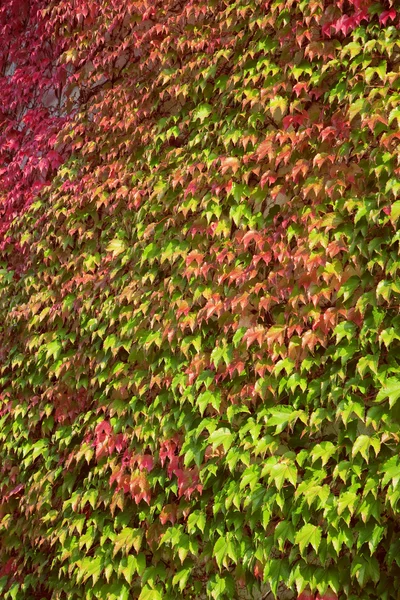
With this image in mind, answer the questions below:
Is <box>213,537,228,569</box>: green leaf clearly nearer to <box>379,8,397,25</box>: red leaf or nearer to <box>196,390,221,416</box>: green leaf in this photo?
<box>196,390,221,416</box>: green leaf

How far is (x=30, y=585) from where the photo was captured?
3.40 m

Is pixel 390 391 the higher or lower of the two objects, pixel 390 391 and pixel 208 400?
the higher

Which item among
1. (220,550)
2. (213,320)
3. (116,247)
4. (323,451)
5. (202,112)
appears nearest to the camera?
(323,451)

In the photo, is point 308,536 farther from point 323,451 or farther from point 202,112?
point 202,112

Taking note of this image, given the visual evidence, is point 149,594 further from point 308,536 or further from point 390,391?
point 390,391

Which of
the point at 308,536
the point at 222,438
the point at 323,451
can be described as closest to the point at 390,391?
the point at 323,451

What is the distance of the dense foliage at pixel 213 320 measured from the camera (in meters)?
2.35

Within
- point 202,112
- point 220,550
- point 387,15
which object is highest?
point 387,15

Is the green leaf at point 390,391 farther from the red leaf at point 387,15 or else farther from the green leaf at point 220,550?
the red leaf at point 387,15

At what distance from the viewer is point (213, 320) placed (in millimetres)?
2885

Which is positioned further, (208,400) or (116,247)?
(116,247)

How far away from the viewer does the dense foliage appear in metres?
2.35

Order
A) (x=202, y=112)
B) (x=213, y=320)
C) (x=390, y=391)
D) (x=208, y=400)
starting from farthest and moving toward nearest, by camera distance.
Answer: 1. (x=202, y=112)
2. (x=213, y=320)
3. (x=208, y=400)
4. (x=390, y=391)

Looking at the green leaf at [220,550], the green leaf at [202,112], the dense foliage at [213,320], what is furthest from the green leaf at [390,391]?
the green leaf at [202,112]
